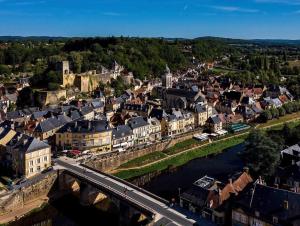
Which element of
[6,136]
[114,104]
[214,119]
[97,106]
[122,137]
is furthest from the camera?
[114,104]

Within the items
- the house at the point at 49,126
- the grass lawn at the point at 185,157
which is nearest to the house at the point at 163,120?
the grass lawn at the point at 185,157

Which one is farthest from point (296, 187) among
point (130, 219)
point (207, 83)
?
point (207, 83)

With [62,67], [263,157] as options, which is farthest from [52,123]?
[62,67]

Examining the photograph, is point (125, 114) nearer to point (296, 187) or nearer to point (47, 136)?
point (47, 136)

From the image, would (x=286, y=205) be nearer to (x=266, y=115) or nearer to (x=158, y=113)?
(x=158, y=113)

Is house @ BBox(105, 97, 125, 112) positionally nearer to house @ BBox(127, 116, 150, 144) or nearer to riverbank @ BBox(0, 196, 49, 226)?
house @ BBox(127, 116, 150, 144)

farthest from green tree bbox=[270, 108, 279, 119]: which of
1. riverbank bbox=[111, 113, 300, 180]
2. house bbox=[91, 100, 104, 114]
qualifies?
house bbox=[91, 100, 104, 114]

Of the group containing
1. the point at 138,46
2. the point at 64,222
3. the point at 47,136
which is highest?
the point at 138,46
